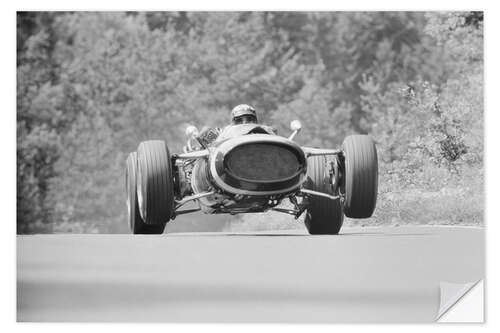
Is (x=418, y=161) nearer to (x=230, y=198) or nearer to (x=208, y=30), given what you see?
(x=230, y=198)

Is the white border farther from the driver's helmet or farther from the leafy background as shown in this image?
the leafy background

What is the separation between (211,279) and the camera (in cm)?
874

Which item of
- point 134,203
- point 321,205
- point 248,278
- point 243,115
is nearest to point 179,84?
point 134,203

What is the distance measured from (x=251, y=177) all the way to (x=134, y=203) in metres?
1.75

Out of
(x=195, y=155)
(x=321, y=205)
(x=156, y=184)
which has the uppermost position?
(x=195, y=155)

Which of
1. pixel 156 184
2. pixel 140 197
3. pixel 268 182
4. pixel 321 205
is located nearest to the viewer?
pixel 268 182

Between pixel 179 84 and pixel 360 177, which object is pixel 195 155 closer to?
pixel 360 177

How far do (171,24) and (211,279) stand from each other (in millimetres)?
16557

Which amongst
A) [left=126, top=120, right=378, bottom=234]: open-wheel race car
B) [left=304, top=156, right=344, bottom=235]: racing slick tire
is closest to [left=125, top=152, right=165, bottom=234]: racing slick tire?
[left=126, top=120, right=378, bottom=234]: open-wheel race car

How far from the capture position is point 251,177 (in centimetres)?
922

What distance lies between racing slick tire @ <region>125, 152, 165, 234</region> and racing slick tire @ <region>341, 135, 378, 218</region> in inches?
74.7

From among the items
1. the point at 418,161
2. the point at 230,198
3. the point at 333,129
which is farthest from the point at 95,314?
the point at 333,129

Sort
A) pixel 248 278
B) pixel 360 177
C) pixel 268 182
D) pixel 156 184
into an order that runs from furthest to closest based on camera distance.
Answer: pixel 360 177, pixel 156 184, pixel 268 182, pixel 248 278
